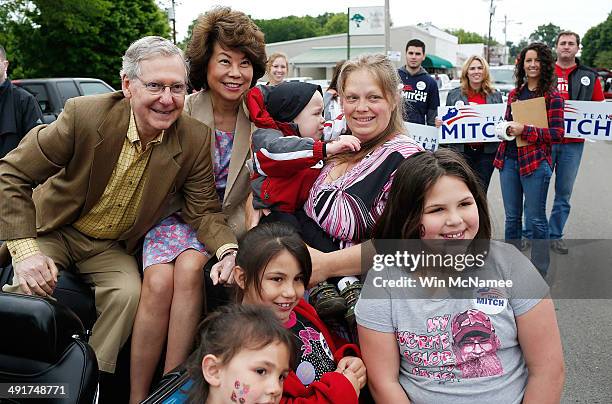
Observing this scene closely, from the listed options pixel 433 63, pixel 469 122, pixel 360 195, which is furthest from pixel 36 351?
pixel 433 63

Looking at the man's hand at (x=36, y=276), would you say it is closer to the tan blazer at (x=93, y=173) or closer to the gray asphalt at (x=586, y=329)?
the tan blazer at (x=93, y=173)

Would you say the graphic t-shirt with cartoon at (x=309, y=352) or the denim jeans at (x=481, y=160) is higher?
the denim jeans at (x=481, y=160)

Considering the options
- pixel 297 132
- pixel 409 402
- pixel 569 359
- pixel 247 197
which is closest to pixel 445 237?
pixel 409 402

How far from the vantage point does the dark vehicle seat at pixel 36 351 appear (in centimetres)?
207

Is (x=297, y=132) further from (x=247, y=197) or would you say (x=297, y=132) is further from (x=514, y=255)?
(x=514, y=255)

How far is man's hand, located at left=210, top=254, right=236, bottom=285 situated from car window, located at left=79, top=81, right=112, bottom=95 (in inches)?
490

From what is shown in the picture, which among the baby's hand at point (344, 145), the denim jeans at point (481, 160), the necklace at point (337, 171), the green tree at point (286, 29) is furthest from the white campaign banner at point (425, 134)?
the green tree at point (286, 29)

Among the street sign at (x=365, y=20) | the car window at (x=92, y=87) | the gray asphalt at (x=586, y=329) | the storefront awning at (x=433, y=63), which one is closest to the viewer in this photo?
the gray asphalt at (x=586, y=329)

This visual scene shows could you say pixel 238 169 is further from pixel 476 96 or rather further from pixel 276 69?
pixel 276 69

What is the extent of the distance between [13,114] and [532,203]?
5237 millimetres

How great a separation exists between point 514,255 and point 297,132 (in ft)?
4.26

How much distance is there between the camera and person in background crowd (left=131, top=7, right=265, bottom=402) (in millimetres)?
2787

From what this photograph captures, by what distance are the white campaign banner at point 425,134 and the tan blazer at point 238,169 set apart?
158 inches

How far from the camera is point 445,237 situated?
2154 millimetres
